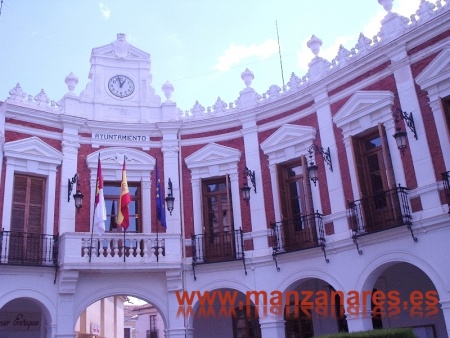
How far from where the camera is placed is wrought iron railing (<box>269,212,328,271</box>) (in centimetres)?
1337

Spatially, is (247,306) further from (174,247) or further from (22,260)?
(22,260)

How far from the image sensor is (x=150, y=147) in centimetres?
1592

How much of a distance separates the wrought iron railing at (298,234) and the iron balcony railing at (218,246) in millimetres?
915

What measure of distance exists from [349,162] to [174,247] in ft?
16.3

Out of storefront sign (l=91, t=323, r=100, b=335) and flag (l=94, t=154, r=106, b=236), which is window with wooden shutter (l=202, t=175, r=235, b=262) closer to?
Result: flag (l=94, t=154, r=106, b=236)

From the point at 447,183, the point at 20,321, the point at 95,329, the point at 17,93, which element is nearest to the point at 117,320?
the point at 95,329

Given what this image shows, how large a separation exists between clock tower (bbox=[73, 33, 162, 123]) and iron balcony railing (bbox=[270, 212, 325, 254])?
515cm

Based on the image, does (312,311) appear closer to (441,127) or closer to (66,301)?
(441,127)

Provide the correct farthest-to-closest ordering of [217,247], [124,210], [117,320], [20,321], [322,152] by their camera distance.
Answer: [117,320], [20,321], [217,247], [322,152], [124,210]

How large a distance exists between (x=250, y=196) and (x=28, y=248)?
5.92 metres

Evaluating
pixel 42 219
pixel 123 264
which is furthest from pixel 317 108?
pixel 42 219

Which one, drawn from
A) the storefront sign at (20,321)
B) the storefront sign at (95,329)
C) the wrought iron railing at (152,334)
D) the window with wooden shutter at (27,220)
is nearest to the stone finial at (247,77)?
the window with wooden shutter at (27,220)

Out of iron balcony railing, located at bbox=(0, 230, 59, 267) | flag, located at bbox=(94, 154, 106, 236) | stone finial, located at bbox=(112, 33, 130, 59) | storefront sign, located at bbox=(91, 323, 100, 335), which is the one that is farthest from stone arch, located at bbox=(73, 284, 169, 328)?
storefront sign, located at bbox=(91, 323, 100, 335)

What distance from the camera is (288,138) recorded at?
14781 mm
